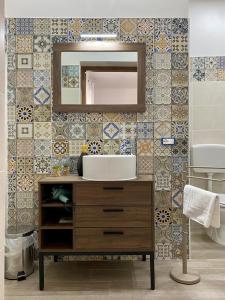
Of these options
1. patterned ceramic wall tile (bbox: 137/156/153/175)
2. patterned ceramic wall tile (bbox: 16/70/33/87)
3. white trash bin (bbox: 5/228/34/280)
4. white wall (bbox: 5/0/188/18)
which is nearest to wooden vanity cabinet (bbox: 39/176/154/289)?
white trash bin (bbox: 5/228/34/280)

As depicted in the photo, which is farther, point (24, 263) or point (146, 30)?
point (146, 30)

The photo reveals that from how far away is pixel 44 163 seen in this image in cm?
249

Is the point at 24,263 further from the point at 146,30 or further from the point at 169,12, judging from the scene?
the point at 169,12

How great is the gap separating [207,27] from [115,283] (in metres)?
2.25

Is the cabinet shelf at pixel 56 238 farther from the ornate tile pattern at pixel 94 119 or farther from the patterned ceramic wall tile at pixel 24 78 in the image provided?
the patterned ceramic wall tile at pixel 24 78

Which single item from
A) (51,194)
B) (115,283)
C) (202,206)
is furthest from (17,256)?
(202,206)

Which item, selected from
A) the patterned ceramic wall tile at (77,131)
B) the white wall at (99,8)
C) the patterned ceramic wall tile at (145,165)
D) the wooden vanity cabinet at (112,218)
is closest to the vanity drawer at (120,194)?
the wooden vanity cabinet at (112,218)

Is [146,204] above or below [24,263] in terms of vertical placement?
above

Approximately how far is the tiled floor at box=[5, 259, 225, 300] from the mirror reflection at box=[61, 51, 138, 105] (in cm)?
138

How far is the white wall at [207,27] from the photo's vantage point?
8.24 feet

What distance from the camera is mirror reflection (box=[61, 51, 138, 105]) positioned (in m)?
2.43

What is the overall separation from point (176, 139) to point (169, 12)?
42.9 inches

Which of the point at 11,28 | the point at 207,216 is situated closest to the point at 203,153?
the point at 207,216

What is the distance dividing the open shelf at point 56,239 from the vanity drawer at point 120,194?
1.14ft
